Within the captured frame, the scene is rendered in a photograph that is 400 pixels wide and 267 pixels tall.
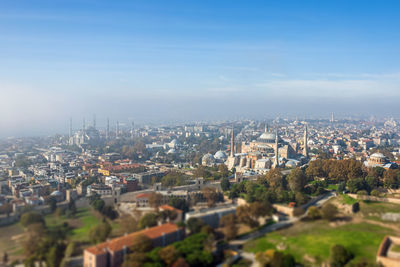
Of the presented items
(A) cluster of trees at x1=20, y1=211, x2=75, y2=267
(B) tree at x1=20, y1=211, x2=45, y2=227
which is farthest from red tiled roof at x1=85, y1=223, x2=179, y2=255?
(B) tree at x1=20, y1=211, x2=45, y2=227

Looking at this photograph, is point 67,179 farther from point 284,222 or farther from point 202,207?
point 284,222

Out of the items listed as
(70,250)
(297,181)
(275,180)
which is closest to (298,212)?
(297,181)

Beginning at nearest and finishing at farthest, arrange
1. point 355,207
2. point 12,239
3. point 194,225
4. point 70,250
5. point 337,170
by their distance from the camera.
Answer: point 70,250 → point 12,239 → point 194,225 → point 355,207 → point 337,170

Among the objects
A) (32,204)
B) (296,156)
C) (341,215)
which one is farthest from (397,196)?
(32,204)

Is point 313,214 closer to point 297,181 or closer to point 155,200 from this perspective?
point 297,181

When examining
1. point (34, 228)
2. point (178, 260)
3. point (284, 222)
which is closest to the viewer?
point (178, 260)

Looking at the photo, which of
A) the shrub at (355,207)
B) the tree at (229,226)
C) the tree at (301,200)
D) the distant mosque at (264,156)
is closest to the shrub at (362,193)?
the shrub at (355,207)
